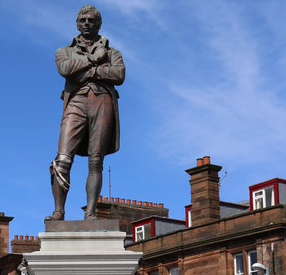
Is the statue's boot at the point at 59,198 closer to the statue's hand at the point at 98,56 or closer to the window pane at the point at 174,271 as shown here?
the statue's hand at the point at 98,56

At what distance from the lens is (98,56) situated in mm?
13180

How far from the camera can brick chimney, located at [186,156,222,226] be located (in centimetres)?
5597

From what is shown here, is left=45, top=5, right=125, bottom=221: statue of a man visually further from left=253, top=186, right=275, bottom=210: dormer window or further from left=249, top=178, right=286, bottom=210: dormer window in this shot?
left=253, top=186, right=275, bottom=210: dormer window

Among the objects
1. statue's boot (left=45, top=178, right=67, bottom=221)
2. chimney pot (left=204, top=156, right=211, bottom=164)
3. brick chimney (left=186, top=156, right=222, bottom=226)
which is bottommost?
statue's boot (left=45, top=178, right=67, bottom=221)

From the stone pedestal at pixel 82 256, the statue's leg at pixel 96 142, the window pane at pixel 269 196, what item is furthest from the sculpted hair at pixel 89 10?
the window pane at pixel 269 196

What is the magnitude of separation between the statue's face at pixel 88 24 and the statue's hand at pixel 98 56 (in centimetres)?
31

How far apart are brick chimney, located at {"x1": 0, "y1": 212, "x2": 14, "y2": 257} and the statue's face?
56.4 metres

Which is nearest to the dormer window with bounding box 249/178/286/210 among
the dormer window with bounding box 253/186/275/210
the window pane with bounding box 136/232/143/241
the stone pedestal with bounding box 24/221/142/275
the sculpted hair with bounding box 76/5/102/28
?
the dormer window with bounding box 253/186/275/210

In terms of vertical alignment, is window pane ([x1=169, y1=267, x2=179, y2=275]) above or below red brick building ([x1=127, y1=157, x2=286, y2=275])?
below

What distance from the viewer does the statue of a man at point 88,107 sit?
1280 centimetres

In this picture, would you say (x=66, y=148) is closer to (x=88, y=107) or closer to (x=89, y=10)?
(x=88, y=107)

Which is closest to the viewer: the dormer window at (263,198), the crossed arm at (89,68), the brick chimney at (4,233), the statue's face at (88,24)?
the crossed arm at (89,68)

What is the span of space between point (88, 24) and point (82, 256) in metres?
3.27

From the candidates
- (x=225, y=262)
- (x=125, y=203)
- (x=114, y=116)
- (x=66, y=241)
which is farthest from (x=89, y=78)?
(x=125, y=203)
